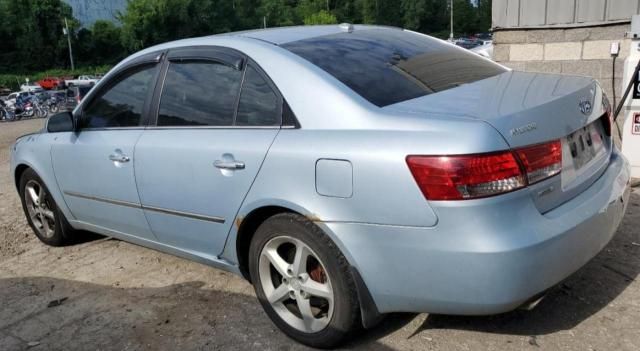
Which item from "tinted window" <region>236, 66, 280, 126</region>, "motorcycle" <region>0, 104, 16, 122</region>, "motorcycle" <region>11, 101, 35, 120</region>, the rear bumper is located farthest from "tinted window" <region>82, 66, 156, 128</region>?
"motorcycle" <region>11, 101, 35, 120</region>

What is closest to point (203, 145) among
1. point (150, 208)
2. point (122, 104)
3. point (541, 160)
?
point (150, 208)

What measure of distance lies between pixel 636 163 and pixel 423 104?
3.88m

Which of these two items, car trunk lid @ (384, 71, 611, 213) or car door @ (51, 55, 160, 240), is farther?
car door @ (51, 55, 160, 240)

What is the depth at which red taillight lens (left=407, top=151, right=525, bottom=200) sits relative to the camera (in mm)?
2264

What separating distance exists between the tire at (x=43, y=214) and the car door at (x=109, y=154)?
16.5 inches

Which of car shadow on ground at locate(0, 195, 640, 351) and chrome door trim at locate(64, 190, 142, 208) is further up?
chrome door trim at locate(64, 190, 142, 208)

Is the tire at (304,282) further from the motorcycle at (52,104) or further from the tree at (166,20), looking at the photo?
the tree at (166,20)

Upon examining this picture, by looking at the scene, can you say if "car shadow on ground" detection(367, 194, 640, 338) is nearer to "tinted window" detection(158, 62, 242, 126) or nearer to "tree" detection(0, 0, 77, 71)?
"tinted window" detection(158, 62, 242, 126)

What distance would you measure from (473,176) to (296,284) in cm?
111

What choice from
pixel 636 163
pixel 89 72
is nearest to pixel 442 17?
pixel 89 72

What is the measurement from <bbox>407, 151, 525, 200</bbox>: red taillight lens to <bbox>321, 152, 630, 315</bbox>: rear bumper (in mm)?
40

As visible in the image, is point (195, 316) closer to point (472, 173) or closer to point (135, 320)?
point (135, 320)

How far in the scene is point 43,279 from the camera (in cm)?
423

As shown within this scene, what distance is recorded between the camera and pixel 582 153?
2.71m
